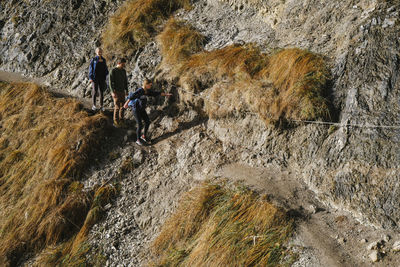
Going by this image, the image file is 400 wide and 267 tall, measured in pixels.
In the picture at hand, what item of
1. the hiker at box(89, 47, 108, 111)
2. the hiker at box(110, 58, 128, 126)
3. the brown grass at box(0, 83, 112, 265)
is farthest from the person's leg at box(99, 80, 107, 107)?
the hiker at box(110, 58, 128, 126)

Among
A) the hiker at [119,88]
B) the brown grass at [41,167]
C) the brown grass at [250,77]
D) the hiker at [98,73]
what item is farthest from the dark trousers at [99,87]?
the brown grass at [250,77]

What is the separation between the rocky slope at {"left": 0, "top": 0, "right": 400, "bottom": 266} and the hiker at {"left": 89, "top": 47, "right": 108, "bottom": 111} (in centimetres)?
105

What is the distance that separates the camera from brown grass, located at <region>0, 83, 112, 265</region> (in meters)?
7.68

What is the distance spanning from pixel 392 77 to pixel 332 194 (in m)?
2.77

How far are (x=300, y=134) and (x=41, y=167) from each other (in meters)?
7.02

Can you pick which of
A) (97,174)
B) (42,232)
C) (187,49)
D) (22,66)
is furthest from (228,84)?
(22,66)

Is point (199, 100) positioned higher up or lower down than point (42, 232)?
higher up

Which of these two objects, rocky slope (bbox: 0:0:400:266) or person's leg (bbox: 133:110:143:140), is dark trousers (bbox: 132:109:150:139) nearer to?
person's leg (bbox: 133:110:143:140)

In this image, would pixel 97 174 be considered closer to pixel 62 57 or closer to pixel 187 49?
pixel 187 49

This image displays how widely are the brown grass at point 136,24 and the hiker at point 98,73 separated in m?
1.77

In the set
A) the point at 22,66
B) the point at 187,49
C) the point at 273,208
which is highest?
the point at 22,66

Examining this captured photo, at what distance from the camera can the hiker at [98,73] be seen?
9695mm

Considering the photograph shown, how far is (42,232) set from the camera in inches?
302

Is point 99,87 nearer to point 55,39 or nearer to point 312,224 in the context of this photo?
point 55,39
